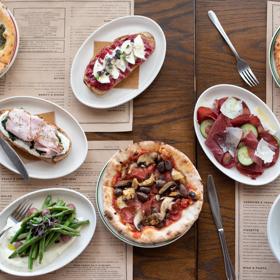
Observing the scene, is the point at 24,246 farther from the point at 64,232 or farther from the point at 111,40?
the point at 111,40

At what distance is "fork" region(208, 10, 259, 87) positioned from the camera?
2.01 metres

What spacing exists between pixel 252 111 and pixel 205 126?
20 centimetres

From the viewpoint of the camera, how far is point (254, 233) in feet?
6.40

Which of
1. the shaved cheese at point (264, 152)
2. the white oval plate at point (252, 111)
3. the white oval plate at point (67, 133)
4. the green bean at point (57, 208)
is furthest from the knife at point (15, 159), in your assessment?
the shaved cheese at point (264, 152)

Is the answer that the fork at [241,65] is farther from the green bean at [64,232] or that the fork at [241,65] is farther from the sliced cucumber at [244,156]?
the green bean at [64,232]

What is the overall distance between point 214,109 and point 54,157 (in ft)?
2.11

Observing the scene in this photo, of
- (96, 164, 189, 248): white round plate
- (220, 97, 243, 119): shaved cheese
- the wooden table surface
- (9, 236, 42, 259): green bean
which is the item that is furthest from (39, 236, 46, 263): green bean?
(220, 97, 243, 119): shaved cheese

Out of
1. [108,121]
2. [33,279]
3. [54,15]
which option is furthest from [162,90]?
[33,279]

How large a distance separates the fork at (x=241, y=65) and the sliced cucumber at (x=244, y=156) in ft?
0.89

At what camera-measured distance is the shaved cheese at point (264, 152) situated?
1918 mm

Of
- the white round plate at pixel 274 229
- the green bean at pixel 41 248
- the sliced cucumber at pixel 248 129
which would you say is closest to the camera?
the white round plate at pixel 274 229

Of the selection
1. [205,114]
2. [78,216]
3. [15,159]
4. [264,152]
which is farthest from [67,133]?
[264,152]

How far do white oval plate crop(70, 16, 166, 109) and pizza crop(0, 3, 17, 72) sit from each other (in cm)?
25

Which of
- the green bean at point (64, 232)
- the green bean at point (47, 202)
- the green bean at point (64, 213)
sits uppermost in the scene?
the green bean at point (47, 202)
